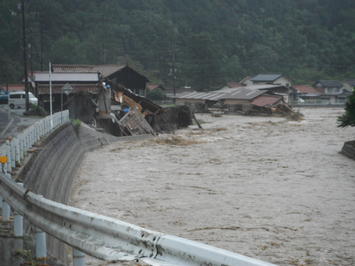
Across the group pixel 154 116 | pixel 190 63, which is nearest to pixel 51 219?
pixel 154 116

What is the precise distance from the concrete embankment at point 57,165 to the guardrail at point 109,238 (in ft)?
6.57

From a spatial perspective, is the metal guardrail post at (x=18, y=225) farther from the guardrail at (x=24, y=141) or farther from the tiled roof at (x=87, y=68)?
the tiled roof at (x=87, y=68)

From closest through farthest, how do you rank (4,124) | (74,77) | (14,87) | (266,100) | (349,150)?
(4,124) < (349,150) < (74,77) < (266,100) < (14,87)

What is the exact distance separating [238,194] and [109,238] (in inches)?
544

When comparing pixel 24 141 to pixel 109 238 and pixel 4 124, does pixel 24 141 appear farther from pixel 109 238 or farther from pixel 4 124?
pixel 109 238

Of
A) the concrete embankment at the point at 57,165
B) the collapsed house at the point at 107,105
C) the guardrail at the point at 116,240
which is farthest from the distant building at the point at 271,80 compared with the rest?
the guardrail at the point at 116,240

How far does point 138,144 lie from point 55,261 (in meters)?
27.6

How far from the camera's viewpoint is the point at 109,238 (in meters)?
4.30

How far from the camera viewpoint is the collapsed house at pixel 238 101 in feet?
204

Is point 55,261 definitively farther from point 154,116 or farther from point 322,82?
point 322,82

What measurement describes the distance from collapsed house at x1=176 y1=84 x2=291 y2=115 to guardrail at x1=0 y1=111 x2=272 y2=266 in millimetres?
56777

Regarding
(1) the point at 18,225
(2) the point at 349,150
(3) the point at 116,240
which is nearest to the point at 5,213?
(1) the point at 18,225

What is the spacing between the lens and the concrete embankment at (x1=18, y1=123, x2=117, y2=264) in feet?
42.8

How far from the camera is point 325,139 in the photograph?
120 feet
